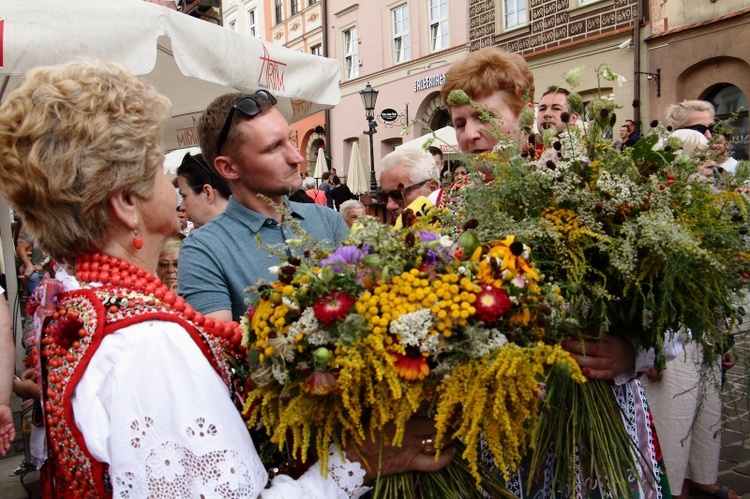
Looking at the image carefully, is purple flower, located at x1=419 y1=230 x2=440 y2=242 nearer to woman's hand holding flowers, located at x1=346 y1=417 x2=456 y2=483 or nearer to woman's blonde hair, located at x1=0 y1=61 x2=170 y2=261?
woman's hand holding flowers, located at x1=346 y1=417 x2=456 y2=483

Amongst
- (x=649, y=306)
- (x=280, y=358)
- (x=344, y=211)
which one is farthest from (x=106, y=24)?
(x=344, y=211)

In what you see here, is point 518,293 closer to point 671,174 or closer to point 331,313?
point 331,313

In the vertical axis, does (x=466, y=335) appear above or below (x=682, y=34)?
below

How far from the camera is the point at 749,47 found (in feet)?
34.1

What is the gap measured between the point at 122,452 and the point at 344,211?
209 inches

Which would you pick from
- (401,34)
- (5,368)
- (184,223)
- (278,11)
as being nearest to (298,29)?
(278,11)

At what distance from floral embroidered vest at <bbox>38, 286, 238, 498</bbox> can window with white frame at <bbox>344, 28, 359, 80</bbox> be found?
20.7 metres

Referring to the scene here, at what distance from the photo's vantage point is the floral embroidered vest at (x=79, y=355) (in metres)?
1.22

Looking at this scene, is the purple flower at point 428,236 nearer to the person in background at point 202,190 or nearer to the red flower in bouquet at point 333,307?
the red flower in bouquet at point 333,307

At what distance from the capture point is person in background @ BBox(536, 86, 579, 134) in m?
1.68

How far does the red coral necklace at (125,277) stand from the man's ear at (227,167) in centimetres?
82

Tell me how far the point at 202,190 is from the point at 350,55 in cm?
1886

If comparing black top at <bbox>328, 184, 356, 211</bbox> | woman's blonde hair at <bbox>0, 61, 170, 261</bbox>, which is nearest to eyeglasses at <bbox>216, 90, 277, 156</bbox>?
woman's blonde hair at <bbox>0, 61, 170, 261</bbox>

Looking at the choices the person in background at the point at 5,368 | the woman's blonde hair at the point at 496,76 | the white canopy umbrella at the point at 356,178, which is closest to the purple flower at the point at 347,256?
the woman's blonde hair at the point at 496,76
